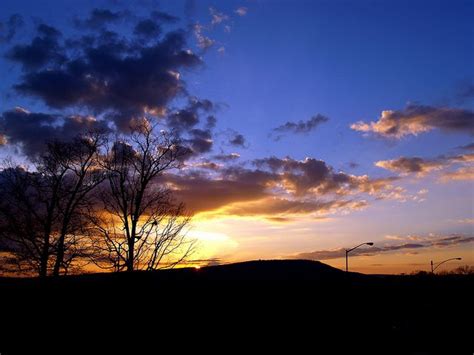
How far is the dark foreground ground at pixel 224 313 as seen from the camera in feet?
40.3

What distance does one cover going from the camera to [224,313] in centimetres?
1313

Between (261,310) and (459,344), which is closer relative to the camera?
(261,310)

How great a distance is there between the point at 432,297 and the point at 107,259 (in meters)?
23.7

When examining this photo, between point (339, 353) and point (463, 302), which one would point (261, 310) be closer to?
point (339, 353)

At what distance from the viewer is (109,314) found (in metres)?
12.7

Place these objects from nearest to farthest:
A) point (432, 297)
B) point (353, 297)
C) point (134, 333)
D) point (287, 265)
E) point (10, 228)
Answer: point (134, 333) → point (353, 297) → point (287, 265) → point (432, 297) → point (10, 228)

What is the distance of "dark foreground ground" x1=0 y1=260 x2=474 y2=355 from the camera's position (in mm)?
12273

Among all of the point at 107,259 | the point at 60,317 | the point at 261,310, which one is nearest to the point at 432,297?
the point at 261,310

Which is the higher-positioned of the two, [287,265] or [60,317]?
[287,265]

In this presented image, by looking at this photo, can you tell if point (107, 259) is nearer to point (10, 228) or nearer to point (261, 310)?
point (10, 228)

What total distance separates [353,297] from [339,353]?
8.66ft

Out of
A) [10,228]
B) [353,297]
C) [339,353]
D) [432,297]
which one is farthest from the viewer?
[10,228]

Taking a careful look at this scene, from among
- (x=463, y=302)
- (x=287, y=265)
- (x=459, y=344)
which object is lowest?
(x=459, y=344)

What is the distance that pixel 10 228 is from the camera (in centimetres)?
3172
